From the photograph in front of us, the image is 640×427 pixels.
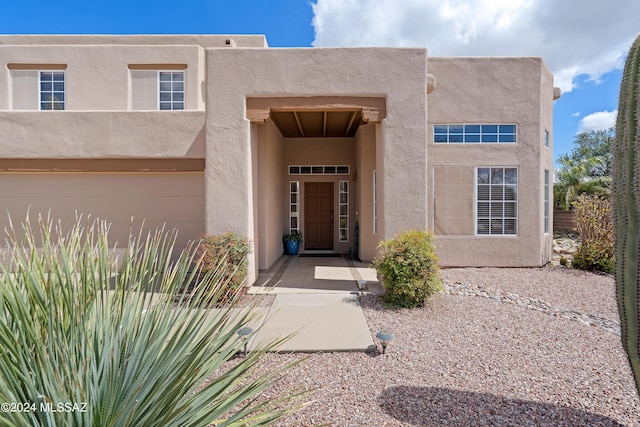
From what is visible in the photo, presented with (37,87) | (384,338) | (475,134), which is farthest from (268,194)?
(37,87)

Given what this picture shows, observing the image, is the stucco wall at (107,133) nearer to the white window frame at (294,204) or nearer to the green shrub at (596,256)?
the white window frame at (294,204)

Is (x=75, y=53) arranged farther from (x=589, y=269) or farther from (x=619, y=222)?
(x=589, y=269)

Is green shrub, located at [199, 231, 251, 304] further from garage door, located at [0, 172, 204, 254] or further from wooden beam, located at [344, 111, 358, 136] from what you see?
wooden beam, located at [344, 111, 358, 136]

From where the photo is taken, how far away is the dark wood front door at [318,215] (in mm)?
11219

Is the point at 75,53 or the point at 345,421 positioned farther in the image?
the point at 75,53

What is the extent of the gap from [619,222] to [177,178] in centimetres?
872

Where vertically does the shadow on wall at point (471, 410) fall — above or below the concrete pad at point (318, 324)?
below

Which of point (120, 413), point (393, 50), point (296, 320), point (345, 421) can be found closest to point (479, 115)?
point (393, 50)

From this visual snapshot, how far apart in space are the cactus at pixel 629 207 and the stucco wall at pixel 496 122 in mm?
5706

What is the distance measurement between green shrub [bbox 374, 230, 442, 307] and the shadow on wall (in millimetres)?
2351

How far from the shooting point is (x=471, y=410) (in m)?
2.87

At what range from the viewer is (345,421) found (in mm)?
2725

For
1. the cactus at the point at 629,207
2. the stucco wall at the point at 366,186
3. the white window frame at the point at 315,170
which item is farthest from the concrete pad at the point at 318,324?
the white window frame at the point at 315,170

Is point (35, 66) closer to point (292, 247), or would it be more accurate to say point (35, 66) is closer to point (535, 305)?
point (292, 247)
